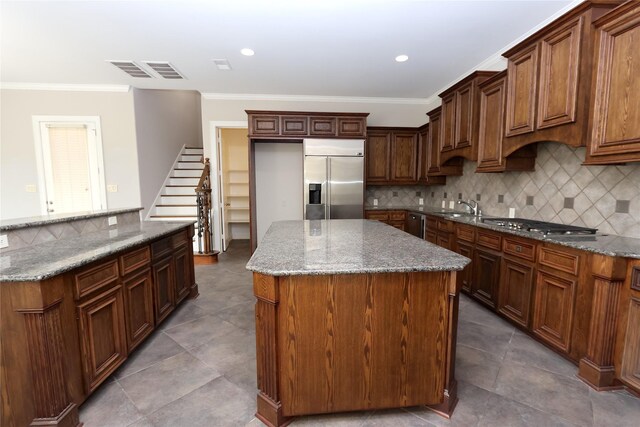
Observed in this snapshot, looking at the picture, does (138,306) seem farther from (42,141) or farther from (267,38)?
(42,141)

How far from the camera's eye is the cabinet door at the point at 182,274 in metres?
2.87

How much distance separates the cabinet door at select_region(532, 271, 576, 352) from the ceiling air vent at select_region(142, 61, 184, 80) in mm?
4646

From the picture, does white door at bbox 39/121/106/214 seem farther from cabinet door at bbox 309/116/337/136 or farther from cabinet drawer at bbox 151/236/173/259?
cabinet door at bbox 309/116/337/136

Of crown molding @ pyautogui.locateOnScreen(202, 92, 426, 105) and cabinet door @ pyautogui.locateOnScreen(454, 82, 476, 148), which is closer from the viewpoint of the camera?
cabinet door @ pyautogui.locateOnScreen(454, 82, 476, 148)

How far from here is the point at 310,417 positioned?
5.16 feet

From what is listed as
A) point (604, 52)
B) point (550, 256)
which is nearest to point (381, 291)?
point (550, 256)

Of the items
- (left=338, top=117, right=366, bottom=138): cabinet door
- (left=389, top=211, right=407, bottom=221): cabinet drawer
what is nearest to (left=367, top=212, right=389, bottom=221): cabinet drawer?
(left=389, top=211, right=407, bottom=221): cabinet drawer

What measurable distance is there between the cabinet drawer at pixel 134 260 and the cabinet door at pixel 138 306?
64 millimetres

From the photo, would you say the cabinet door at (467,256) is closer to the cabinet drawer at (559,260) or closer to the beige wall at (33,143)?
the cabinet drawer at (559,260)

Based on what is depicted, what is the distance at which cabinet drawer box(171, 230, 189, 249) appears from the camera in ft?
9.09

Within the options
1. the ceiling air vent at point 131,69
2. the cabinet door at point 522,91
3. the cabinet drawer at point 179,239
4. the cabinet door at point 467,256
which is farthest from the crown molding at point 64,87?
the cabinet door at point 467,256

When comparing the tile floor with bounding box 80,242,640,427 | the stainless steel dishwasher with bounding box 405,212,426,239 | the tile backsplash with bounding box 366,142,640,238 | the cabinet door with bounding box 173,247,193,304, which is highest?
Answer: the tile backsplash with bounding box 366,142,640,238

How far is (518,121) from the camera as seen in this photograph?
2555 mm

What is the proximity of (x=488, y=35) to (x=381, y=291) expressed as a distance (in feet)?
9.90
